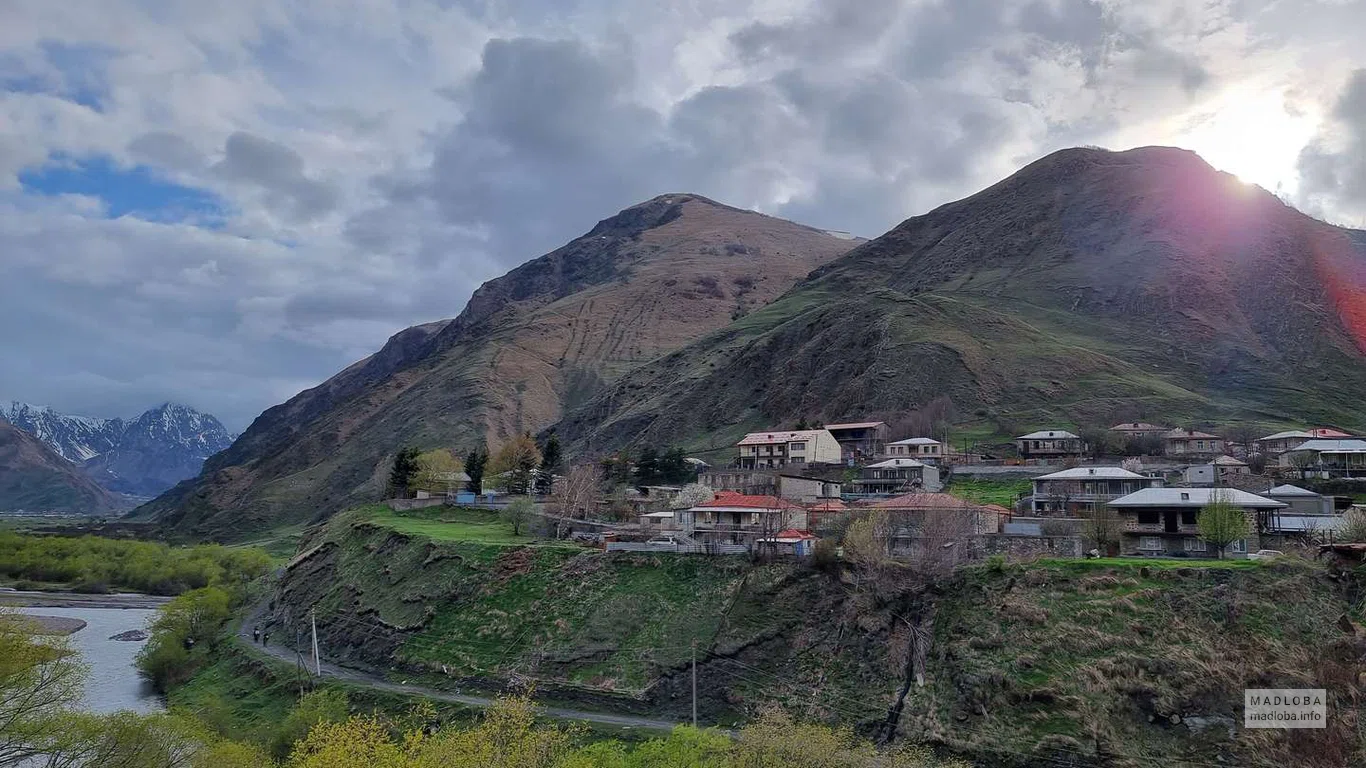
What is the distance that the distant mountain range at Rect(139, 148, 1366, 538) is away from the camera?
105m

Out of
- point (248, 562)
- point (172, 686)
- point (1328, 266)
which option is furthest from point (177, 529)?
point (1328, 266)

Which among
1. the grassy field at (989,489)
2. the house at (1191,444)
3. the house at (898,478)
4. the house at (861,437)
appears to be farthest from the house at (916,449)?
the house at (1191,444)

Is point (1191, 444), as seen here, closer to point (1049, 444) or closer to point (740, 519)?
point (1049, 444)

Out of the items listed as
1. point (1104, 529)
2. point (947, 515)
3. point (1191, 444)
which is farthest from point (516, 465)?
point (1191, 444)

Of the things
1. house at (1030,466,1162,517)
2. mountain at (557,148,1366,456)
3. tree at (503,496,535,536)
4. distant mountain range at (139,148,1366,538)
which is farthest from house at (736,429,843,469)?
house at (1030,466,1162,517)

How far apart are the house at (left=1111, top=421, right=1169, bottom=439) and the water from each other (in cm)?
8082

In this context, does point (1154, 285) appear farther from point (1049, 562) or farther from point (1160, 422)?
point (1049, 562)

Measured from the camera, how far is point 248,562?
106562 millimetres

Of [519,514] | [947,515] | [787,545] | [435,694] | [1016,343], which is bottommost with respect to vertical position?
[435,694]

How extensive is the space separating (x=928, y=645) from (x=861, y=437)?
53904 millimetres

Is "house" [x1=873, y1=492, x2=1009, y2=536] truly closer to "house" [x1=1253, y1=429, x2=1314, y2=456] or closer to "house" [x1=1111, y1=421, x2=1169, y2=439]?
"house" [x1=1111, y1=421, x2=1169, y2=439]

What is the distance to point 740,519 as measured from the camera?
56.0 metres

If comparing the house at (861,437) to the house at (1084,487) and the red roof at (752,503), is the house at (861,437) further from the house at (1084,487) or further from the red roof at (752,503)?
the red roof at (752,503)

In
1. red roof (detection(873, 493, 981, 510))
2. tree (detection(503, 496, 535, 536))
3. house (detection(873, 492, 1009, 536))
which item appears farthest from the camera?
tree (detection(503, 496, 535, 536))
